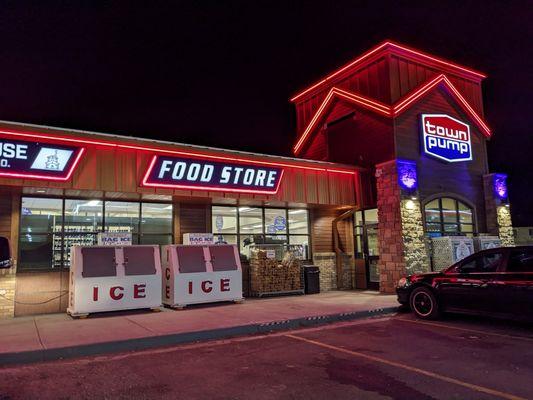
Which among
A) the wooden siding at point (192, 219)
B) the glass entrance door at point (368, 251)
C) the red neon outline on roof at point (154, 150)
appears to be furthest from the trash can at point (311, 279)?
the wooden siding at point (192, 219)

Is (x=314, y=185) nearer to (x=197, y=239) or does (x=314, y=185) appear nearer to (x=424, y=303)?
(x=197, y=239)

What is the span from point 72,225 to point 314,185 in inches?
300

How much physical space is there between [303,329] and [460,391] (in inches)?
181

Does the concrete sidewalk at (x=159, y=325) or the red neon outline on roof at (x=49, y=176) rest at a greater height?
the red neon outline on roof at (x=49, y=176)

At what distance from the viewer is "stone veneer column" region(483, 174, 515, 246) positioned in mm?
17547

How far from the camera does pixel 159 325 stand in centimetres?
921

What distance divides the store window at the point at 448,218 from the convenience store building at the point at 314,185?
6cm

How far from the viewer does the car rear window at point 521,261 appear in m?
8.88

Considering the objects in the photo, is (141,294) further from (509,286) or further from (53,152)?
(509,286)

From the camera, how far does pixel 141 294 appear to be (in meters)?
11.4

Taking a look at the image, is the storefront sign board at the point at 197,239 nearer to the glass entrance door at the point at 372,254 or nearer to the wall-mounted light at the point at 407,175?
the glass entrance door at the point at 372,254

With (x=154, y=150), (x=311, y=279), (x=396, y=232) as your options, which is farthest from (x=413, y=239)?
(x=154, y=150)

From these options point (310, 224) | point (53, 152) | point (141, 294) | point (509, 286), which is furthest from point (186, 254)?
point (509, 286)

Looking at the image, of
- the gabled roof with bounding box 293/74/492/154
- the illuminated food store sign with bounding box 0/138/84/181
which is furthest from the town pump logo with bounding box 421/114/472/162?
the illuminated food store sign with bounding box 0/138/84/181
